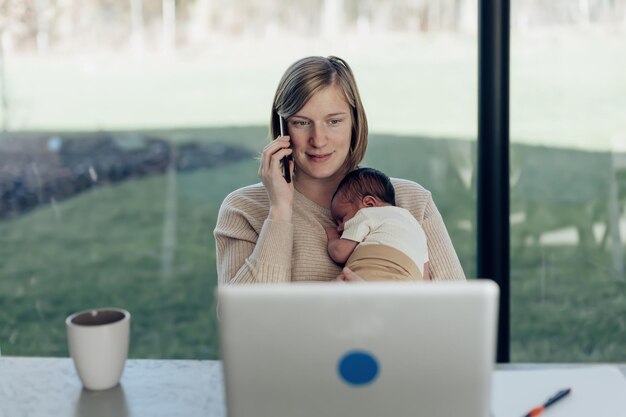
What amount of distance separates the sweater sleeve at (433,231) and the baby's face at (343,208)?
0.16m

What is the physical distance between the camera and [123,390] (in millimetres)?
1411

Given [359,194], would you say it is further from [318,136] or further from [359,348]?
[359,348]

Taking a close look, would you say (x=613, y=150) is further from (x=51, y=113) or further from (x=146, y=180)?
(x=51, y=113)

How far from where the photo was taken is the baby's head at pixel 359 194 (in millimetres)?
1832

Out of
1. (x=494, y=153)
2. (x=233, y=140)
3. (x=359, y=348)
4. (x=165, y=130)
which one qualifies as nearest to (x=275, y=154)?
(x=494, y=153)

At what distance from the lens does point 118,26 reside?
9.56ft

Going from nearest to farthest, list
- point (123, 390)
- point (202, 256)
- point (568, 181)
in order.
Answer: point (123, 390), point (568, 181), point (202, 256)

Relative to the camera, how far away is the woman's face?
1875mm

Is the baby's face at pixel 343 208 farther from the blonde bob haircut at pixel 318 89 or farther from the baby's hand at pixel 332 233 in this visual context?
the blonde bob haircut at pixel 318 89

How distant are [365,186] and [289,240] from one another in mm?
228

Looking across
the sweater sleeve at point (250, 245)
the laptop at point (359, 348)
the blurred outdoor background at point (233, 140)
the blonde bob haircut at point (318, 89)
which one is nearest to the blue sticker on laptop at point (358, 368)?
the laptop at point (359, 348)

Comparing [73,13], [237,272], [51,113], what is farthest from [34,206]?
[237,272]

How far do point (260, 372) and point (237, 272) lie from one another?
872 mm

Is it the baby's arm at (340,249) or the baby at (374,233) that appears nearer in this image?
the baby at (374,233)
